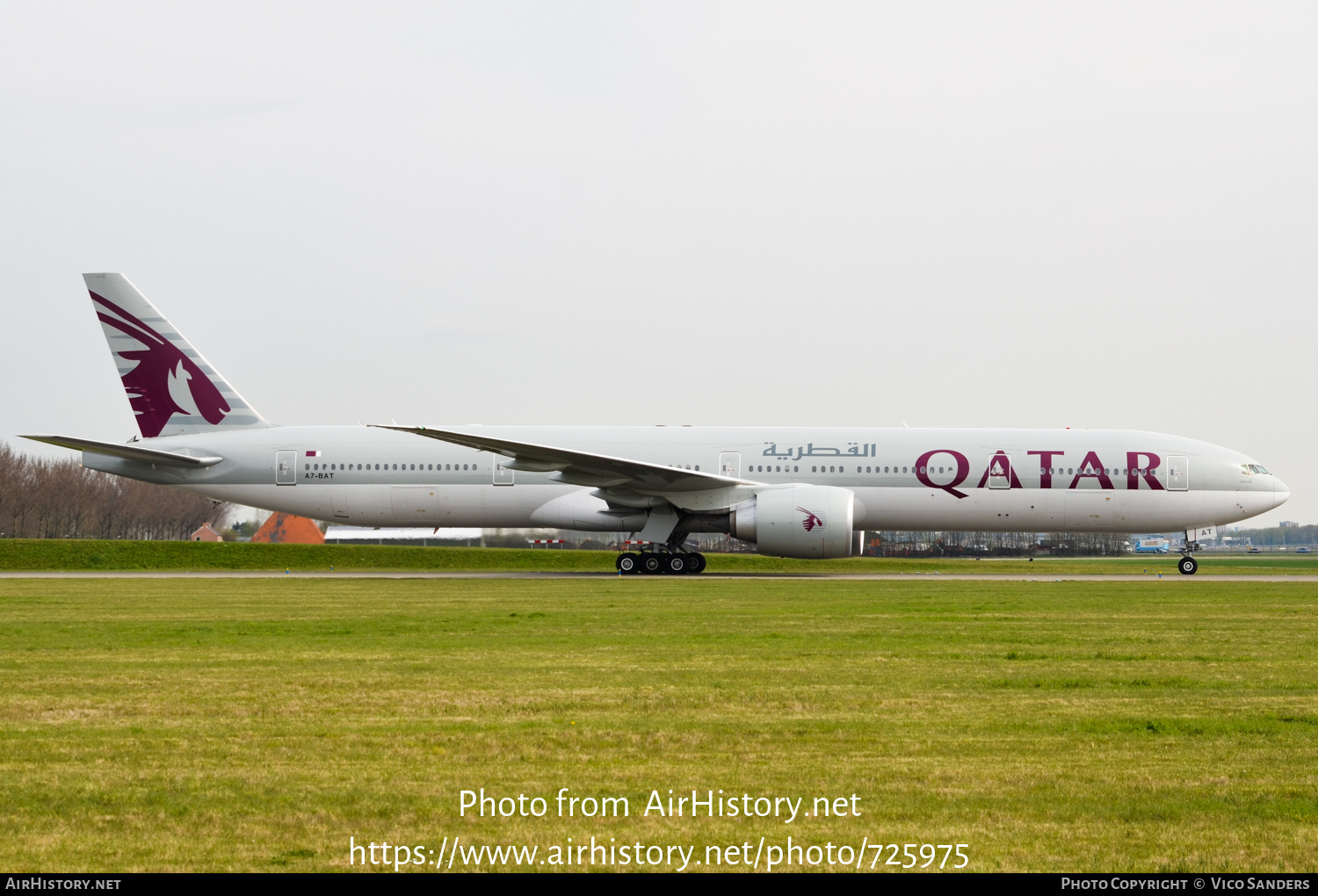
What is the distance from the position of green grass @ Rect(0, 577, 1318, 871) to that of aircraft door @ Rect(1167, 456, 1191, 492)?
13.6 meters

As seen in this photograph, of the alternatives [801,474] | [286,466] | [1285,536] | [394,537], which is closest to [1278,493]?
[801,474]

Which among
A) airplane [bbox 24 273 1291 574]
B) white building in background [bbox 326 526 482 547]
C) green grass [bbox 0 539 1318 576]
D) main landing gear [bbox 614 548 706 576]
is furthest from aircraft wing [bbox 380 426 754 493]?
white building in background [bbox 326 526 482 547]

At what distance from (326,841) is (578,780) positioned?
130 cm

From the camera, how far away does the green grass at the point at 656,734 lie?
15.9 feet

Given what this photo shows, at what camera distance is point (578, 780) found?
18.5 ft

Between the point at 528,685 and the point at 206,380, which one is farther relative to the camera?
the point at 206,380

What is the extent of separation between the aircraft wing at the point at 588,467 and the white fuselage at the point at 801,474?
105 centimetres

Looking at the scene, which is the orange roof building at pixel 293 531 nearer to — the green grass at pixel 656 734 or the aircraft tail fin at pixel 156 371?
the aircraft tail fin at pixel 156 371

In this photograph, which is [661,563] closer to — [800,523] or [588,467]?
[588,467]

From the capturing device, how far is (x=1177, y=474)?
26781 mm

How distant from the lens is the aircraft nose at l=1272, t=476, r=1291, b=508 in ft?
90.2

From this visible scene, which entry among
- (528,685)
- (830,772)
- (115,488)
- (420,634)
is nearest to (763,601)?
(420,634)

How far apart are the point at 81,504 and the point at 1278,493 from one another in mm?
71564
